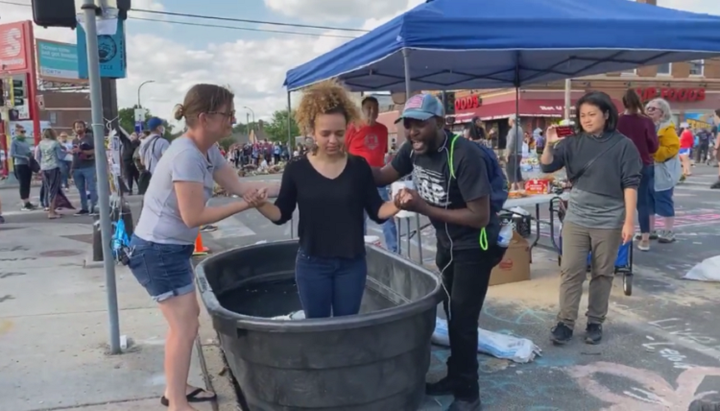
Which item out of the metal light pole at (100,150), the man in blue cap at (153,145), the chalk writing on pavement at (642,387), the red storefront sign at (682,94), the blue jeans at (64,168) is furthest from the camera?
the red storefront sign at (682,94)

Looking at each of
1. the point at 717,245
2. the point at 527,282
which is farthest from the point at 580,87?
the point at 527,282

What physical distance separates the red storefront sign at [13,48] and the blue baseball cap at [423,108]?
32.5 metres

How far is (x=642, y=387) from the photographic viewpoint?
11.6 ft

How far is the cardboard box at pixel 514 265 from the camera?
5.81 m

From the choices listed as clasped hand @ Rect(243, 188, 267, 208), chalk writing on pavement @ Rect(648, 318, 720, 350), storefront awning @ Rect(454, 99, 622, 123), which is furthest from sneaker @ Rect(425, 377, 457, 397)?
storefront awning @ Rect(454, 99, 622, 123)

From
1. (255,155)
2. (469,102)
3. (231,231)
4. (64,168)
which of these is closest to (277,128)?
(255,155)

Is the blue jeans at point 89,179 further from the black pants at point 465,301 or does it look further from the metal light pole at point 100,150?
the black pants at point 465,301

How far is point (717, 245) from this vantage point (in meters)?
7.47

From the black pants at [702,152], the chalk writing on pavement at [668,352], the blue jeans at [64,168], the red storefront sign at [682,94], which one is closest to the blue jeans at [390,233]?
the chalk writing on pavement at [668,352]

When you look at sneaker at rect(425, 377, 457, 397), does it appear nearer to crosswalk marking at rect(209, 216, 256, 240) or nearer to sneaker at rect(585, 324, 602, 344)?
sneaker at rect(585, 324, 602, 344)

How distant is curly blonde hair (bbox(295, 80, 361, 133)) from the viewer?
9.18 ft

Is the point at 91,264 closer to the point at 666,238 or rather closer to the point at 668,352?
the point at 668,352

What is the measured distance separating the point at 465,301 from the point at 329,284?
0.73 metres

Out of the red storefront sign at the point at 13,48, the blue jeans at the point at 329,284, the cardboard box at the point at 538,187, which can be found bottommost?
the blue jeans at the point at 329,284
